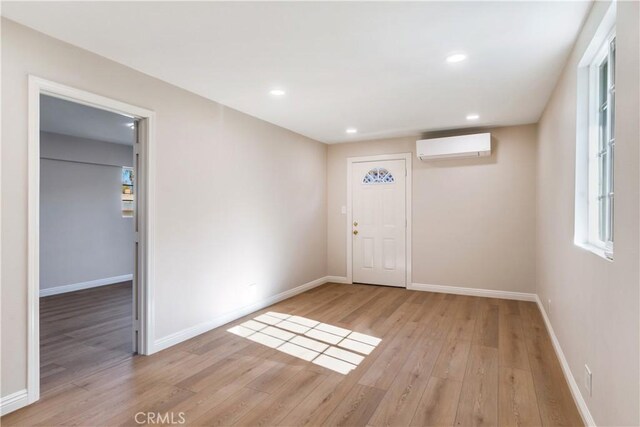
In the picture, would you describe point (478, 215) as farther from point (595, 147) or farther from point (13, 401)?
point (13, 401)

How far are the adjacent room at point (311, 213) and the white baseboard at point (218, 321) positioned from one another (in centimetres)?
3

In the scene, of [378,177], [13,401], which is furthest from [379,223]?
[13,401]

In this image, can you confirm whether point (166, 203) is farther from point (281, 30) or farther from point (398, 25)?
point (398, 25)

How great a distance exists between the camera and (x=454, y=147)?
190 inches

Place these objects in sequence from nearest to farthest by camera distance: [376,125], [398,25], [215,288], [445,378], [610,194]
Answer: [610,194] < [398,25] < [445,378] < [215,288] < [376,125]

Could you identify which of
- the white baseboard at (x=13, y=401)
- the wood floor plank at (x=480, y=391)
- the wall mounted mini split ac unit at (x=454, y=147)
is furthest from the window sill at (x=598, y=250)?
the white baseboard at (x=13, y=401)

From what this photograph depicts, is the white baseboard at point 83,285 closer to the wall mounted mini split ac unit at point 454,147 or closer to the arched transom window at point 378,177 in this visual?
the arched transom window at point 378,177

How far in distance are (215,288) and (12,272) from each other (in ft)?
5.94

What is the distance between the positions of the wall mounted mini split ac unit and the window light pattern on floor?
2.84 metres

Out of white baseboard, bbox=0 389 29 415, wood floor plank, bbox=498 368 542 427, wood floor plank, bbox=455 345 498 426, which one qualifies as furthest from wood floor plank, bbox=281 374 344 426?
white baseboard, bbox=0 389 29 415

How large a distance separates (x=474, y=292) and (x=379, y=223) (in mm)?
1745

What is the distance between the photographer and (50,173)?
5441 mm

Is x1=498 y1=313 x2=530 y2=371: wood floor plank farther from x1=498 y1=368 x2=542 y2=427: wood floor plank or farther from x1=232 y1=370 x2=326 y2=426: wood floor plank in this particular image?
x1=232 y1=370 x2=326 y2=426: wood floor plank

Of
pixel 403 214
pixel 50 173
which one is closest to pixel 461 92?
pixel 403 214
